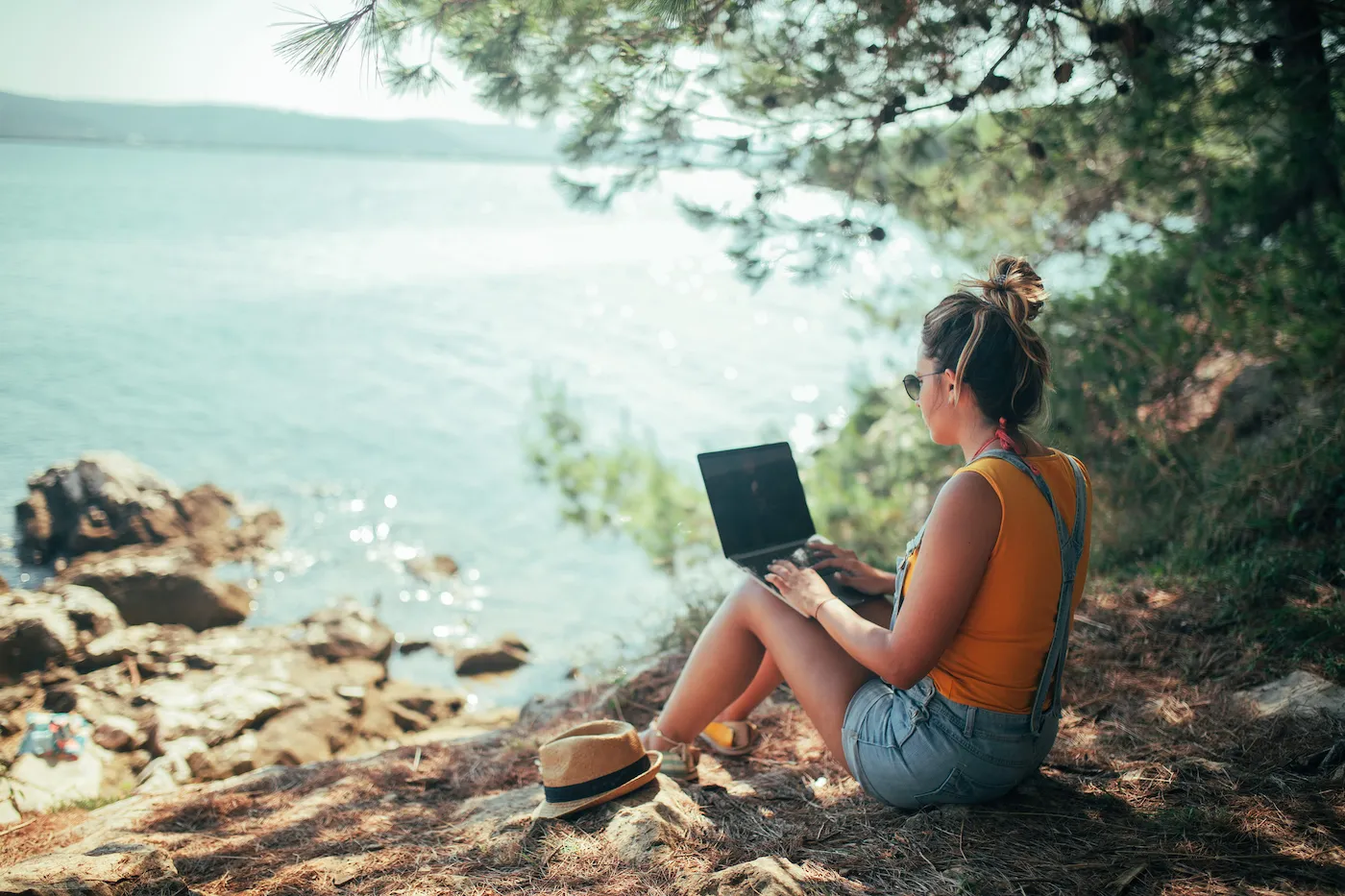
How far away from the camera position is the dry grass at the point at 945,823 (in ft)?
6.10

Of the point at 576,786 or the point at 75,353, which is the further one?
the point at 75,353

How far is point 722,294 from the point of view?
1722cm

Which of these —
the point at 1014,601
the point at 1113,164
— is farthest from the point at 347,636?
the point at 1113,164

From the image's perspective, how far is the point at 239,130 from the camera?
13805 millimetres

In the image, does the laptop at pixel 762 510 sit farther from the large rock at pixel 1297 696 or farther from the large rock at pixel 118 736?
the large rock at pixel 118 736

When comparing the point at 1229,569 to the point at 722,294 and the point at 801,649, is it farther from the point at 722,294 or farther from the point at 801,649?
the point at 722,294

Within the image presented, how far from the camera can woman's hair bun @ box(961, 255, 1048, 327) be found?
1901 millimetres

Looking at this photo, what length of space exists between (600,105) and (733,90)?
0.79 m

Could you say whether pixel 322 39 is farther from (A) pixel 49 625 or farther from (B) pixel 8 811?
(A) pixel 49 625

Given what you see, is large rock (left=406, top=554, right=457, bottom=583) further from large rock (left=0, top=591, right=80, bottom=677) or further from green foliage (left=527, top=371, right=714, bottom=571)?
large rock (left=0, top=591, right=80, bottom=677)

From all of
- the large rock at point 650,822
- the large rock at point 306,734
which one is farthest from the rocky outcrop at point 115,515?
the large rock at point 650,822

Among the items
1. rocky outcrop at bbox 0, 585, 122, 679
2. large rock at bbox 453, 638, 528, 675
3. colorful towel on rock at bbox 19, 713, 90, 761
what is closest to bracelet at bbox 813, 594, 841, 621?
colorful towel on rock at bbox 19, 713, 90, 761

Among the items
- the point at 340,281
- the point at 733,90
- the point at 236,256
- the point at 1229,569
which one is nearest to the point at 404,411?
the point at 340,281

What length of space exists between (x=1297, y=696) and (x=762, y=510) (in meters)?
1.59
